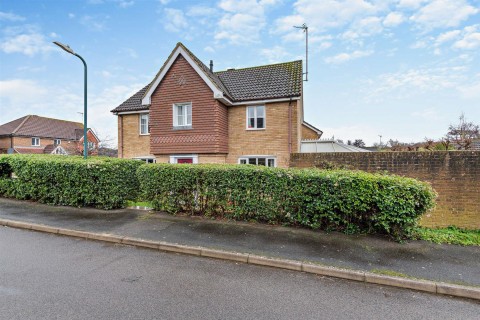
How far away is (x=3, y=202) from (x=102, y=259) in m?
7.58

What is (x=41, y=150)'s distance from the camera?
133 feet

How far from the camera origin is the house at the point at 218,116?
13086 millimetres

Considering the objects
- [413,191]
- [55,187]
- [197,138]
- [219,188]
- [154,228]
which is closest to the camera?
[413,191]

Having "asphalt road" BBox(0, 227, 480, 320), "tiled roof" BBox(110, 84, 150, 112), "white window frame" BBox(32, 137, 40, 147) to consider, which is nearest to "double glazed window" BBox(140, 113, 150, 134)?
"tiled roof" BBox(110, 84, 150, 112)

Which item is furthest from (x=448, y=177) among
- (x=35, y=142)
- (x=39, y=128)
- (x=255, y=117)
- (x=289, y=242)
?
(x=39, y=128)

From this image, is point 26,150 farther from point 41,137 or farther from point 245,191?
point 245,191

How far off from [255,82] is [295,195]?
33.4 feet

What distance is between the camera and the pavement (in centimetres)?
414

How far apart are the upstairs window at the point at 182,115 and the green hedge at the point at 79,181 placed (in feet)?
16.3

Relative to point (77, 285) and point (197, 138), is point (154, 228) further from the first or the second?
point (197, 138)

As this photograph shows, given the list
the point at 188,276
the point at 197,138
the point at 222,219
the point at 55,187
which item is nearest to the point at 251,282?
the point at 188,276

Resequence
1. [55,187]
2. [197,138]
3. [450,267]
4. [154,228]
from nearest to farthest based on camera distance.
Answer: [450,267]
[154,228]
[55,187]
[197,138]

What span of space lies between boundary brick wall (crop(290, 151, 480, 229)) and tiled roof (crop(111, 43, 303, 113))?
601cm

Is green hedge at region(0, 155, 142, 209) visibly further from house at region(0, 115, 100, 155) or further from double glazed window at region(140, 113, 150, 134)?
house at region(0, 115, 100, 155)
